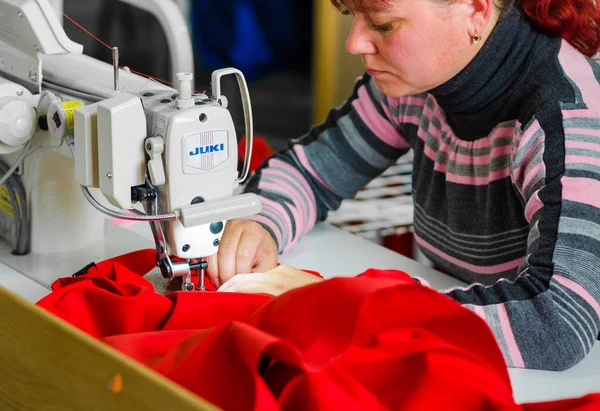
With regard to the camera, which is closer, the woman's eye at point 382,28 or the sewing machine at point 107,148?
the sewing machine at point 107,148

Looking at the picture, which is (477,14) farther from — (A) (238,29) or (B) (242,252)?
(A) (238,29)

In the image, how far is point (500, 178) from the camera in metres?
1.38

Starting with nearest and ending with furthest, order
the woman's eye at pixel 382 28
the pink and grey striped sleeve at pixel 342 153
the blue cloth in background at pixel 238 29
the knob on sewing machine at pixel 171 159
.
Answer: the knob on sewing machine at pixel 171 159
the woman's eye at pixel 382 28
the pink and grey striped sleeve at pixel 342 153
the blue cloth in background at pixel 238 29

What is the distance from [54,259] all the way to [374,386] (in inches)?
24.6

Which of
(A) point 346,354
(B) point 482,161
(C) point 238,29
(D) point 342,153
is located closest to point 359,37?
(B) point 482,161

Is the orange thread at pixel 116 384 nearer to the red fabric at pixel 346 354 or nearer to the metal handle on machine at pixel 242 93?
the red fabric at pixel 346 354

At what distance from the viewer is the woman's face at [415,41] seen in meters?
1.24

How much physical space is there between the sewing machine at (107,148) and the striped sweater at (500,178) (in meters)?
0.30

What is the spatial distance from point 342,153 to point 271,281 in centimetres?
50

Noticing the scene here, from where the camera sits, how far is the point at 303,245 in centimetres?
152

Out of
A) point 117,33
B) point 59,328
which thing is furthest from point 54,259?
point 117,33

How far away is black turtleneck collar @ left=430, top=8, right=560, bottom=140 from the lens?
131 cm

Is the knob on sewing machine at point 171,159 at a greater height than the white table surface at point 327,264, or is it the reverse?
the knob on sewing machine at point 171,159

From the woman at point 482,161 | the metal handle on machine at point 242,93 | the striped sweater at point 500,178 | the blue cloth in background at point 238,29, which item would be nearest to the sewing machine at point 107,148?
the metal handle on machine at point 242,93
